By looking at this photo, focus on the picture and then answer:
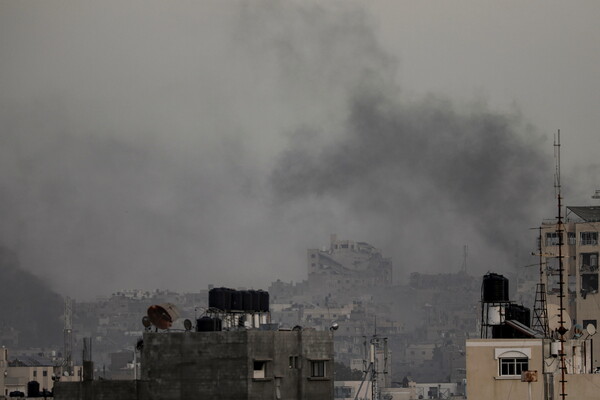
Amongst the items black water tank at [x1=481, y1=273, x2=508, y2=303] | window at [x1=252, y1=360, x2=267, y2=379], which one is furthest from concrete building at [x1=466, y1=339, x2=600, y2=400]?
window at [x1=252, y1=360, x2=267, y2=379]

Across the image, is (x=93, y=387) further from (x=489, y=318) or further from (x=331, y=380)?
(x=489, y=318)

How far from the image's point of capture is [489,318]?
90.8 m

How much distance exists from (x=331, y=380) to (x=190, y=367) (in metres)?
8.48

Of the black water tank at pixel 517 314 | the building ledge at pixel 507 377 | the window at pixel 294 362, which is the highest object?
the black water tank at pixel 517 314

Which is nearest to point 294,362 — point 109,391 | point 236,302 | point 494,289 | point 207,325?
point 207,325

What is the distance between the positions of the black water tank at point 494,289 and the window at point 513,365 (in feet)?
18.0

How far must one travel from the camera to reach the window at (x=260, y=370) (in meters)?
82.8

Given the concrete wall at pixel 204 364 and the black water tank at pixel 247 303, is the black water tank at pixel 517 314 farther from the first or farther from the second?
the concrete wall at pixel 204 364

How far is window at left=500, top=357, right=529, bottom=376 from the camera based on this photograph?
84.8 metres

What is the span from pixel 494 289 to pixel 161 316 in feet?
51.3

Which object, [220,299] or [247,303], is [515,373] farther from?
[220,299]

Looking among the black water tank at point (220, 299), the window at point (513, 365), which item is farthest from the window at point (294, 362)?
the window at point (513, 365)

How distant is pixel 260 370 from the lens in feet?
273

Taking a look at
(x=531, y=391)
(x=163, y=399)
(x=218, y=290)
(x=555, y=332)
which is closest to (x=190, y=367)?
(x=163, y=399)
